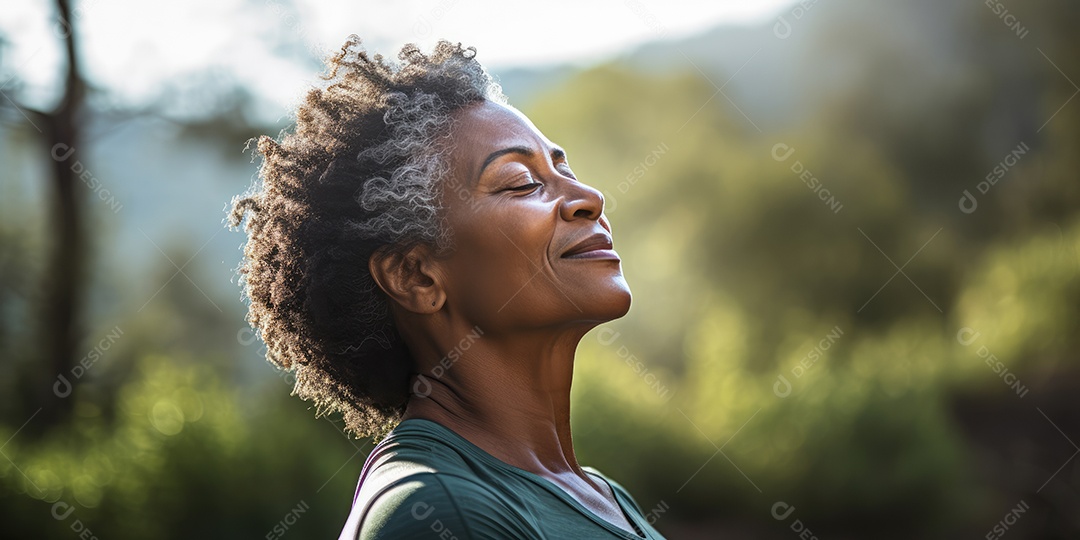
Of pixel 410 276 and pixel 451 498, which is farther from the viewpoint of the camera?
pixel 410 276

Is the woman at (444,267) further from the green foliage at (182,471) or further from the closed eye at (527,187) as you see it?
the green foliage at (182,471)

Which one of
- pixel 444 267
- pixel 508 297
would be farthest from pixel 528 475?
pixel 444 267

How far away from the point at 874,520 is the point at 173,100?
224 inches

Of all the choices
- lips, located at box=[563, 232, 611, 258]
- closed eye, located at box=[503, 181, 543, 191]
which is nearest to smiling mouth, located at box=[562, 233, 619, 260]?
lips, located at box=[563, 232, 611, 258]

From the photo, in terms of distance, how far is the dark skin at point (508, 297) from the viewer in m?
1.80

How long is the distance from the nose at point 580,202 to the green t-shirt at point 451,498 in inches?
19.5

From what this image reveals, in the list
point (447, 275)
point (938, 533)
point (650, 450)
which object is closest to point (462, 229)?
point (447, 275)

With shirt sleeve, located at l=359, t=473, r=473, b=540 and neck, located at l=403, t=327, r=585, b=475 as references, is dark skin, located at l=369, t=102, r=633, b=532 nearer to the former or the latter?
neck, located at l=403, t=327, r=585, b=475

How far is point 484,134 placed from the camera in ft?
6.32

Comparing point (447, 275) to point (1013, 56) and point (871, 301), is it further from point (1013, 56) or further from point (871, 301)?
point (1013, 56)

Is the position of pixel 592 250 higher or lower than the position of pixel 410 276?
higher

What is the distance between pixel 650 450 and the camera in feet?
21.1

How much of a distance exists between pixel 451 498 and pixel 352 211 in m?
0.73

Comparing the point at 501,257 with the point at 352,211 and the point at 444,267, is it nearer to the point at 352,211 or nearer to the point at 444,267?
the point at 444,267
